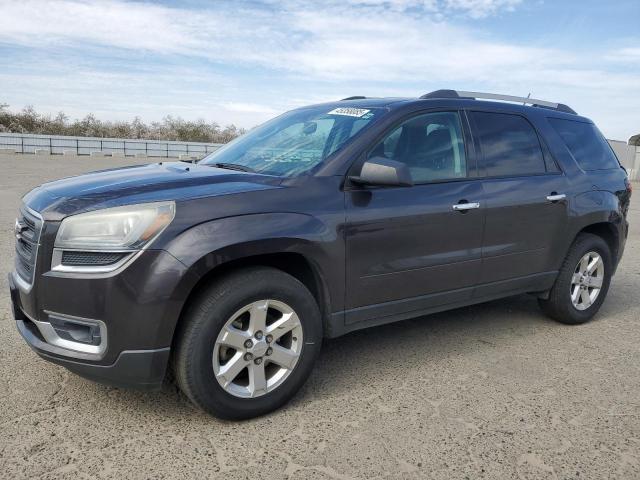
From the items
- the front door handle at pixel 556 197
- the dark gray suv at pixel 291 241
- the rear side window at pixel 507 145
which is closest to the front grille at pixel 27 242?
the dark gray suv at pixel 291 241

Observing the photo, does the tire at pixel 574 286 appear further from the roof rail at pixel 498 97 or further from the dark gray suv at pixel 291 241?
the roof rail at pixel 498 97

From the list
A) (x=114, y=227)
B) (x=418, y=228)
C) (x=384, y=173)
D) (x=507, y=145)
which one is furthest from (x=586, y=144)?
(x=114, y=227)

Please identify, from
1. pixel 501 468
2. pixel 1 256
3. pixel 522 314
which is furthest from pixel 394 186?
pixel 1 256

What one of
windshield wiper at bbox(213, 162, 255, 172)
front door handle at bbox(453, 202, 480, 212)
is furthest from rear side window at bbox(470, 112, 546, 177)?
windshield wiper at bbox(213, 162, 255, 172)

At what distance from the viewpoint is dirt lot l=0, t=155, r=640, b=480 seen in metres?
2.63

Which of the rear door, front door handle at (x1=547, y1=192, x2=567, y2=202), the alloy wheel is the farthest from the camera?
front door handle at (x1=547, y1=192, x2=567, y2=202)

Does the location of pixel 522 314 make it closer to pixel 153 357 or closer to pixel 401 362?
pixel 401 362

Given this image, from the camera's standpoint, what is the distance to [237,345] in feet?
9.56

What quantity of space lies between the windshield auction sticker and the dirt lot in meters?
1.68

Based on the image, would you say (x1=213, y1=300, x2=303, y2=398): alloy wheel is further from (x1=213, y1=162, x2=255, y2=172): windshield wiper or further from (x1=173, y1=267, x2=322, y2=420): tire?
(x1=213, y1=162, x2=255, y2=172): windshield wiper

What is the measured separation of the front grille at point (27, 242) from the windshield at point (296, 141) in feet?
4.19

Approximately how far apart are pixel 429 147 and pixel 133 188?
1963mm

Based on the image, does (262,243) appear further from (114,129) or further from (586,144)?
(114,129)

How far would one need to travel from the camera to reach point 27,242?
2963 millimetres
